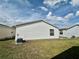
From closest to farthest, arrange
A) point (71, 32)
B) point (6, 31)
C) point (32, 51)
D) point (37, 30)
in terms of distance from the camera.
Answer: point (32, 51) → point (37, 30) → point (6, 31) → point (71, 32)

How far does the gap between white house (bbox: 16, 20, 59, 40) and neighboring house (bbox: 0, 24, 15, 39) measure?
413 centimetres

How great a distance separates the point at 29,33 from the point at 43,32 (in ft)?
8.55

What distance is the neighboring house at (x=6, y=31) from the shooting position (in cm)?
2718

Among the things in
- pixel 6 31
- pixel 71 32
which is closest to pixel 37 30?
pixel 6 31

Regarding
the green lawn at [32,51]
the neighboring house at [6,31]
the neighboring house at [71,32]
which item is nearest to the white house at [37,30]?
the neighboring house at [6,31]

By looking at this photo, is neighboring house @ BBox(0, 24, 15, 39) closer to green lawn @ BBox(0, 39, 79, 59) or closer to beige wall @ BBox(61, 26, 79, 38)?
green lawn @ BBox(0, 39, 79, 59)

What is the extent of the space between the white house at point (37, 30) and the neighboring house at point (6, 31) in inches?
163

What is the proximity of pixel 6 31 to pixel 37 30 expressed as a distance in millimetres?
6743

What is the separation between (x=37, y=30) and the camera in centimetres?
2583

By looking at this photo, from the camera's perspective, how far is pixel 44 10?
49.8m

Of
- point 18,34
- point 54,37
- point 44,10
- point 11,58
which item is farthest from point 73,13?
point 11,58

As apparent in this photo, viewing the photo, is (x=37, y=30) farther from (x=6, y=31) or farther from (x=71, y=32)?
(x=71, y=32)

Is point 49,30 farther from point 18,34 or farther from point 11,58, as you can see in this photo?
point 11,58

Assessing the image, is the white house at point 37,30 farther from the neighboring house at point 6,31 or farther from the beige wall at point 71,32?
the beige wall at point 71,32
